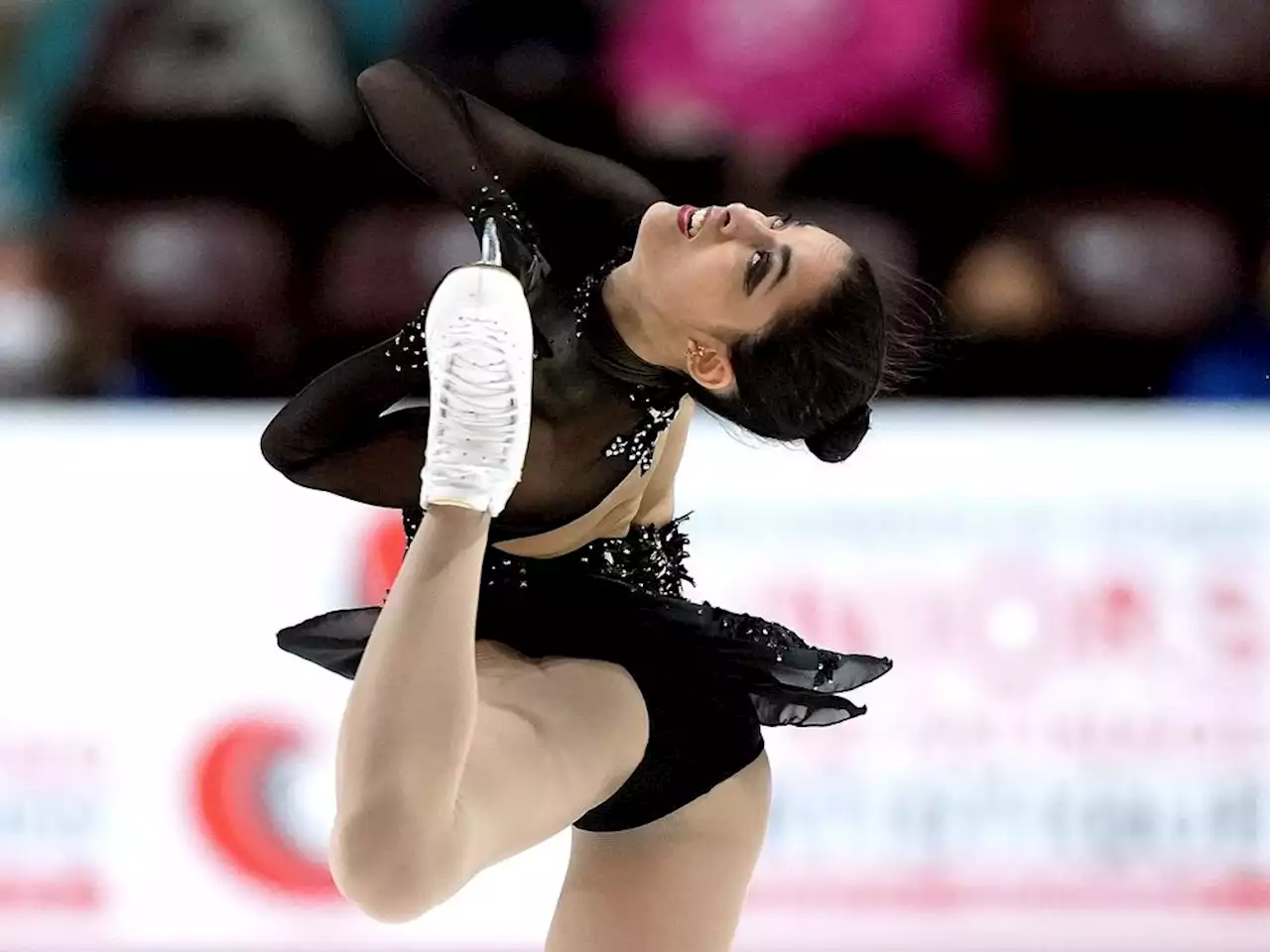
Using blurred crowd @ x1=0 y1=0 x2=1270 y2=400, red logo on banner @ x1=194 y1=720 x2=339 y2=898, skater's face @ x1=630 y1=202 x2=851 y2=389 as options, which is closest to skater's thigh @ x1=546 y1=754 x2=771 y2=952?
skater's face @ x1=630 y1=202 x2=851 y2=389

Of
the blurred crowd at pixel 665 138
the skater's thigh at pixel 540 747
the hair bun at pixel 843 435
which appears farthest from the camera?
the blurred crowd at pixel 665 138

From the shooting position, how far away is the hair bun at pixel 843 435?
70.6 inches

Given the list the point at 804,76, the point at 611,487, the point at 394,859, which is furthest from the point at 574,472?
the point at 804,76

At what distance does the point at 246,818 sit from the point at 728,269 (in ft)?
4.52

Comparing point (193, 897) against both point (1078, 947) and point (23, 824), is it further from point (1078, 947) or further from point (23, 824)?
point (1078, 947)

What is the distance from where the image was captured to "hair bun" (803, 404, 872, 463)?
1794 mm

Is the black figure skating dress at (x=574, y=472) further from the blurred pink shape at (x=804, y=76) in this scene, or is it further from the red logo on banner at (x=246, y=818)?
the blurred pink shape at (x=804, y=76)

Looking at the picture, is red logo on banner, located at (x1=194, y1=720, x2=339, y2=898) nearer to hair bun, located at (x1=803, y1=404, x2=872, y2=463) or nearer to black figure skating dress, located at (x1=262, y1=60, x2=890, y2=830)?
black figure skating dress, located at (x1=262, y1=60, x2=890, y2=830)

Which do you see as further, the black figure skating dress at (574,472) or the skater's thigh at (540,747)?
the black figure skating dress at (574,472)

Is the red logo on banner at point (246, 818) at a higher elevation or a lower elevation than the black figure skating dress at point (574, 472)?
lower

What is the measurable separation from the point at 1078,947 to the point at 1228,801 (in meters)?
0.34

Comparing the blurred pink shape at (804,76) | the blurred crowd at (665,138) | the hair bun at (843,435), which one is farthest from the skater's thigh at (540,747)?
the blurred pink shape at (804,76)

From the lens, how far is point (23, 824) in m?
2.58

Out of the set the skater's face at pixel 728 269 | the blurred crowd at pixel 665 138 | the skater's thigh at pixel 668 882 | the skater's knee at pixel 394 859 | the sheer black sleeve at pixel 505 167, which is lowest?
the skater's knee at pixel 394 859
